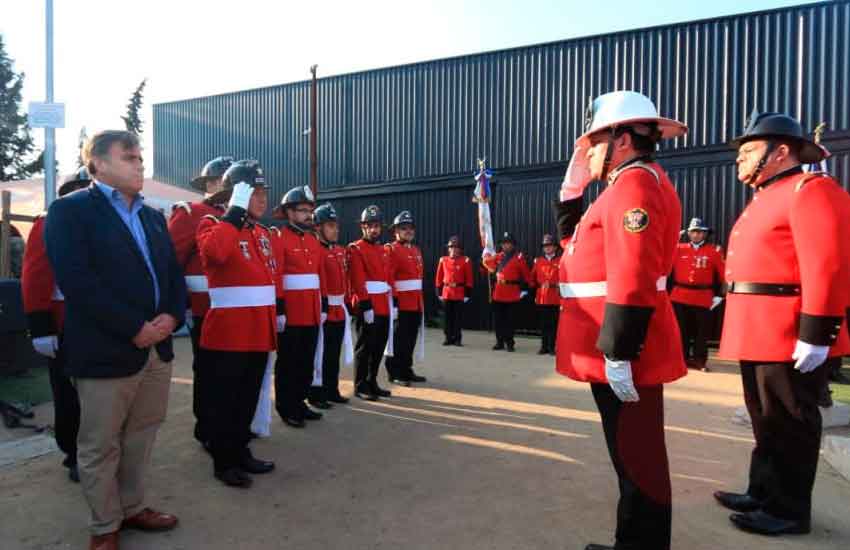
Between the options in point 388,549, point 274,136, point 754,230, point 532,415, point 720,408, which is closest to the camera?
point 388,549

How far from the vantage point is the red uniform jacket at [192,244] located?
4.07 m

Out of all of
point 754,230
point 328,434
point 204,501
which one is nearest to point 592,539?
point 754,230

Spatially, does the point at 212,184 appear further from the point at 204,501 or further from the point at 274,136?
the point at 274,136

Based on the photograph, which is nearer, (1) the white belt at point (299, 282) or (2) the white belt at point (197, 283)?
(2) the white belt at point (197, 283)

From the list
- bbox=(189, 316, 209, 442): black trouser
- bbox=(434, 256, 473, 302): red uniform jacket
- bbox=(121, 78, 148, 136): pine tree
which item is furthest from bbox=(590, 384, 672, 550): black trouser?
bbox=(121, 78, 148, 136): pine tree

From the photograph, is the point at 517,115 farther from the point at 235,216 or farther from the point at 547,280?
the point at 235,216

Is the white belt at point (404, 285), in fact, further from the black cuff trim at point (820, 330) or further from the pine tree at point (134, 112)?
the pine tree at point (134, 112)

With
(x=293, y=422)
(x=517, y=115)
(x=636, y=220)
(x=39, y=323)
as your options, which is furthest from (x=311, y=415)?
(x=517, y=115)

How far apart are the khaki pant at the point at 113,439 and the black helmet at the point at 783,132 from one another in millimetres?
3438

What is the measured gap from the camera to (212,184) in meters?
4.41

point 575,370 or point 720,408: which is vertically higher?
point 575,370

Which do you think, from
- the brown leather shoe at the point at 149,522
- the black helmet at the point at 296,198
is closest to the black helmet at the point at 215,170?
the black helmet at the point at 296,198

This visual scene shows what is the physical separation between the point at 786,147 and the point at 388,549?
2978mm

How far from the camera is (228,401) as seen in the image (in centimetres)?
372
